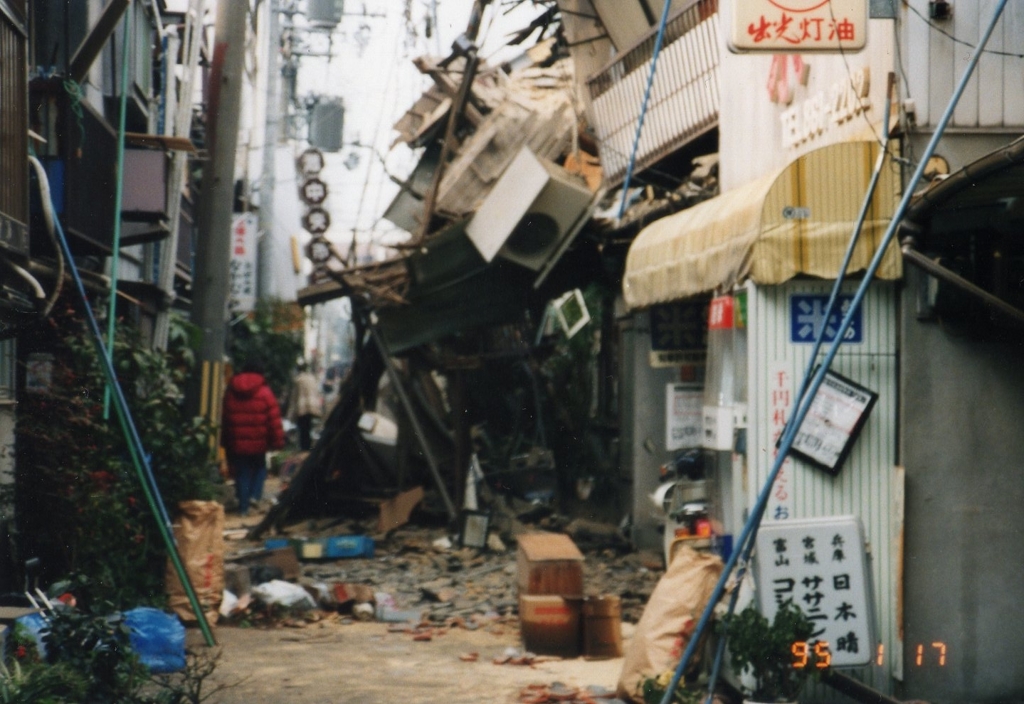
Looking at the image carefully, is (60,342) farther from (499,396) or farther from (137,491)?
(499,396)

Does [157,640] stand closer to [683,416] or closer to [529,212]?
[683,416]

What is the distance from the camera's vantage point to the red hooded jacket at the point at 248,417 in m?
19.2

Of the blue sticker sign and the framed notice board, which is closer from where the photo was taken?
the framed notice board

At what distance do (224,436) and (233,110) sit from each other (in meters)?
7.22

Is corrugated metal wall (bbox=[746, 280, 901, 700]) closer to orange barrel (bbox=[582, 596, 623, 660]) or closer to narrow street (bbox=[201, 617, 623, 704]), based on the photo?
narrow street (bbox=[201, 617, 623, 704])

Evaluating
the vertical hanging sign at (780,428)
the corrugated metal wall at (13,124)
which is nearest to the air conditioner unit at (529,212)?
the vertical hanging sign at (780,428)

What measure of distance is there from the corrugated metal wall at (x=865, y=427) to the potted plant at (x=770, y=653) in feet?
3.68

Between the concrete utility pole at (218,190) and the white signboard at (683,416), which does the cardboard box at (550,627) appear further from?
the concrete utility pole at (218,190)

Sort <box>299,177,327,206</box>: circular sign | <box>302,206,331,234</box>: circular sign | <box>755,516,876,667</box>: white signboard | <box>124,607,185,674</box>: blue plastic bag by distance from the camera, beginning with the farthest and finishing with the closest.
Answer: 1. <box>299,177,327,206</box>: circular sign
2. <box>302,206,331,234</box>: circular sign
3. <box>124,607,185,674</box>: blue plastic bag
4. <box>755,516,876,667</box>: white signboard

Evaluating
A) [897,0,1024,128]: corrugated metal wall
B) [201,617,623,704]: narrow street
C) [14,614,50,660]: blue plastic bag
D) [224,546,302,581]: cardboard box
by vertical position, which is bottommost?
[201,617,623,704]: narrow street

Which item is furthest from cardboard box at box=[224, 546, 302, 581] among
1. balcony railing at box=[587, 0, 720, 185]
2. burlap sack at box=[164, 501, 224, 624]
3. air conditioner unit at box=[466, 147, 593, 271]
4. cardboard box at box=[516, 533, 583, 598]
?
balcony railing at box=[587, 0, 720, 185]

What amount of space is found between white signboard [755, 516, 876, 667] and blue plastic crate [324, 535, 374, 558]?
8879 mm

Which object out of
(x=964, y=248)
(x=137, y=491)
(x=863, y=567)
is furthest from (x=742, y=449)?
(x=137, y=491)

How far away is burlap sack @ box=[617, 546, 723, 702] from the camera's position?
360 inches
